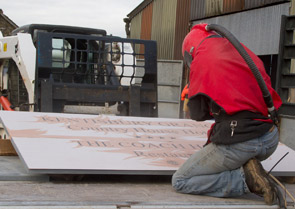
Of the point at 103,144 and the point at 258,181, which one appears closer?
the point at 258,181

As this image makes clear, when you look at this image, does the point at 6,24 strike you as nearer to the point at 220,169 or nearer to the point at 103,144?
the point at 103,144

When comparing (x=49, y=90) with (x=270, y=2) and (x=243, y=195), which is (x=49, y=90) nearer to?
(x=243, y=195)

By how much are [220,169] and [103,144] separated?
1115mm

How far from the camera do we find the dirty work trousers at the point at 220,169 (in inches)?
139

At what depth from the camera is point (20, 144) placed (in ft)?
12.9

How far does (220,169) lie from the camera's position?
3627 mm

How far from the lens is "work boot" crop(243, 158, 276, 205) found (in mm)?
3420

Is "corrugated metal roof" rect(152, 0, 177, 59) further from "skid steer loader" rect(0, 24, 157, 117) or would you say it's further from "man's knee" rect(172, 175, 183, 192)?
"man's knee" rect(172, 175, 183, 192)

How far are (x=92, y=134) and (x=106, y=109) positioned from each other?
8.81ft

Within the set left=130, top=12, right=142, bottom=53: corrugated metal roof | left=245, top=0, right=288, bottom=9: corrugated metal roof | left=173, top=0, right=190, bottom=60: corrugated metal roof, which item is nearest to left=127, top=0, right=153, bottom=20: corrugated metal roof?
left=130, top=12, right=142, bottom=53: corrugated metal roof

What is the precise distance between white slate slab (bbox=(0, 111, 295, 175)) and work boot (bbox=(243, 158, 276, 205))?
69 centimetres

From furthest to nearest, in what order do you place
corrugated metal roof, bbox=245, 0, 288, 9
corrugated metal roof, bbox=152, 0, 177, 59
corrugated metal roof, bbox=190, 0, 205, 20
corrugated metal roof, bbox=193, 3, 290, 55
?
1. corrugated metal roof, bbox=152, 0, 177, 59
2. corrugated metal roof, bbox=190, 0, 205, 20
3. corrugated metal roof, bbox=245, 0, 288, 9
4. corrugated metal roof, bbox=193, 3, 290, 55

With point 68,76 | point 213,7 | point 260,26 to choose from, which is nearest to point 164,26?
point 213,7

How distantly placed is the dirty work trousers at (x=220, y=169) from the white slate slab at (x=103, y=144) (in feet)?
1.04
